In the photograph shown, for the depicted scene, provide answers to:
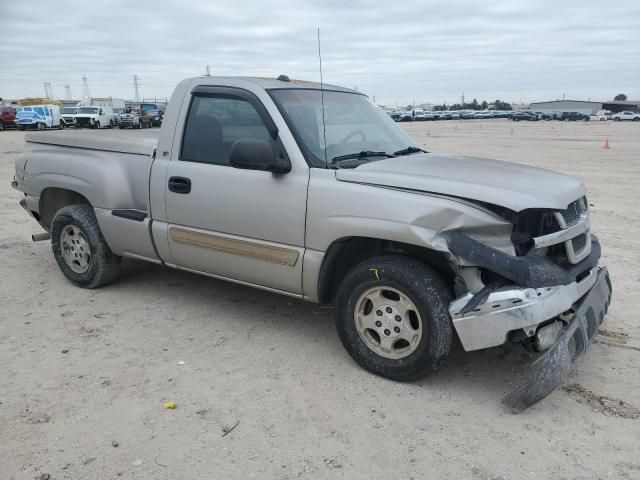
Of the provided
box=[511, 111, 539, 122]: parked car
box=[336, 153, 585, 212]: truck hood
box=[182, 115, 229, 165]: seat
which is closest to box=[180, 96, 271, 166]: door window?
box=[182, 115, 229, 165]: seat

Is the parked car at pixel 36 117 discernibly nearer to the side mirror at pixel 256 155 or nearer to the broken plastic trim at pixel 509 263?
the side mirror at pixel 256 155

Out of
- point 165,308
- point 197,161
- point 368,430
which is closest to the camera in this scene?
point 368,430

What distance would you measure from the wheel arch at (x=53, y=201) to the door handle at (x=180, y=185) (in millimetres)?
1426

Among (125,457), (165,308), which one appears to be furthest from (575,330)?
(165,308)

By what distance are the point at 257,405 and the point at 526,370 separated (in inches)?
73.5

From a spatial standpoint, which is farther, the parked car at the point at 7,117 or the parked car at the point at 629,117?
the parked car at the point at 629,117

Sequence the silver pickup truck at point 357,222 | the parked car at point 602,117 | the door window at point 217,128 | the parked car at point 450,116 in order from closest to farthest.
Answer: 1. the silver pickup truck at point 357,222
2. the door window at point 217,128
3. the parked car at point 602,117
4. the parked car at point 450,116

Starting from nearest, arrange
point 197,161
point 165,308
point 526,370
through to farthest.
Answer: point 526,370
point 197,161
point 165,308

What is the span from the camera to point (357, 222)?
365 cm

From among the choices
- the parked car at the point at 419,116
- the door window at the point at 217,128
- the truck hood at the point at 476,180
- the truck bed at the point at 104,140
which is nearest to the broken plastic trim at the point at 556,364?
the truck hood at the point at 476,180

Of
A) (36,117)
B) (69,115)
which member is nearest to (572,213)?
(36,117)

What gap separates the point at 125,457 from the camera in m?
2.97

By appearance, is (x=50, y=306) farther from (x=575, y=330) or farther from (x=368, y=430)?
(x=575, y=330)

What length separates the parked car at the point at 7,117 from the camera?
1483 inches
